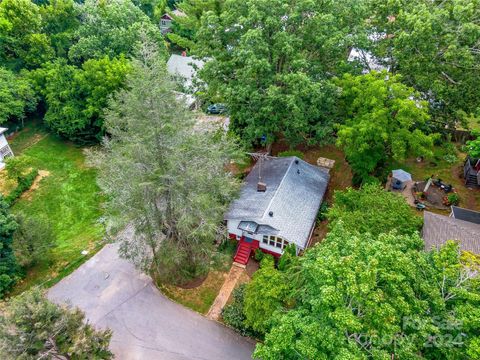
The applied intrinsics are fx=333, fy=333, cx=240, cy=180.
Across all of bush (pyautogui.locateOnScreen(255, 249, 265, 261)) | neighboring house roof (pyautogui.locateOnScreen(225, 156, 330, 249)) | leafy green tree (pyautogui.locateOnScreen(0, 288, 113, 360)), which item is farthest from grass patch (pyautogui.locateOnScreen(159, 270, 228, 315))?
leafy green tree (pyautogui.locateOnScreen(0, 288, 113, 360))

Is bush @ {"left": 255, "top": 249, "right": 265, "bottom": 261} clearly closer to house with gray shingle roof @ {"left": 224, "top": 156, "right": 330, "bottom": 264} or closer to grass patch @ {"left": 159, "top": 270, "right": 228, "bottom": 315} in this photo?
house with gray shingle roof @ {"left": 224, "top": 156, "right": 330, "bottom": 264}

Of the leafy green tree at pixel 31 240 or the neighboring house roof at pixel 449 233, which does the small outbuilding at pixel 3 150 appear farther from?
the neighboring house roof at pixel 449 233

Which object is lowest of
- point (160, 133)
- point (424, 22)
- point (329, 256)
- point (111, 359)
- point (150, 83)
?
point (111, 359)

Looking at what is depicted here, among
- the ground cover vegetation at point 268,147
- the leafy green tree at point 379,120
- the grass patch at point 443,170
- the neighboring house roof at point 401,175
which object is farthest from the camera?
the grass patch at point 443,170

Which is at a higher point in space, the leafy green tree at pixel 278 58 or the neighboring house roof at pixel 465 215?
the leafy green tree at pixel 278 58

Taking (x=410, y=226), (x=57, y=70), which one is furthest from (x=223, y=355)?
(x=57, y=70)

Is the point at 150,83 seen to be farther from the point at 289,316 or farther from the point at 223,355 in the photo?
the point at 223,355

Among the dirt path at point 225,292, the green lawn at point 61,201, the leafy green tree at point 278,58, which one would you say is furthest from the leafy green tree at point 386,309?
the green lawn at point 61,201
